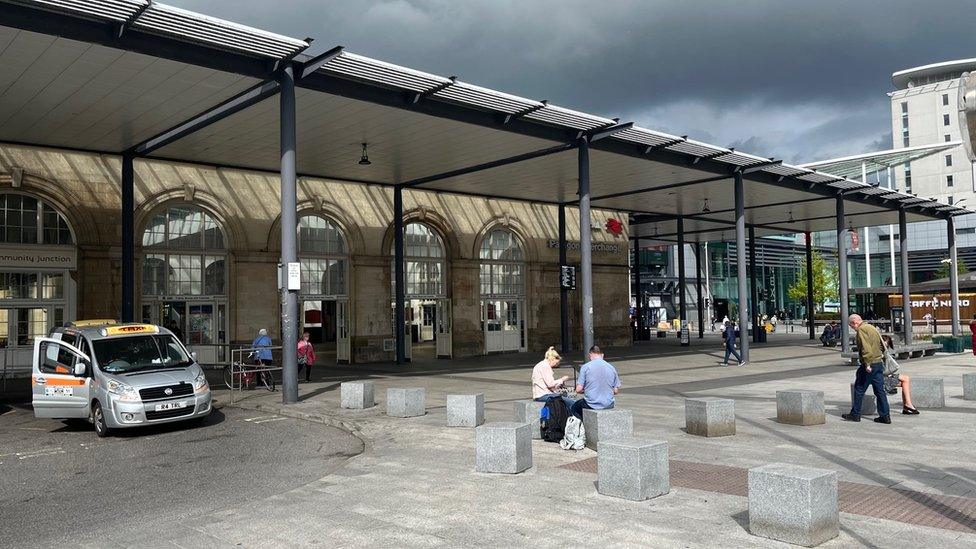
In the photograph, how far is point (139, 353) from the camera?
13203mm

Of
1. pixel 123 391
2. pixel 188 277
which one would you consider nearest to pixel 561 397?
pixel 123 391

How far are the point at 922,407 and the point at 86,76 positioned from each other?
17.1m

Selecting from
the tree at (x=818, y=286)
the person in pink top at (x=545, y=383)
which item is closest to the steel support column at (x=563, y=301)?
the person in pink top at (x=545, y=383)

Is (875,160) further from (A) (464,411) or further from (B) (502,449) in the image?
(B) (502,449)

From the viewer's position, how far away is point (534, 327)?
3272 centimetres

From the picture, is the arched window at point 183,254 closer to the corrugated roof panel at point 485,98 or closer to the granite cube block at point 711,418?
the corrugated roof panel at point 485,98

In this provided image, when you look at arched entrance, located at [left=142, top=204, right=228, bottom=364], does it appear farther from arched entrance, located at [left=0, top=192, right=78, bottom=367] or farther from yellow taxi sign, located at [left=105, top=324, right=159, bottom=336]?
yellow taxi sign, located at [left=105, top=324, right=159, bottom=336]

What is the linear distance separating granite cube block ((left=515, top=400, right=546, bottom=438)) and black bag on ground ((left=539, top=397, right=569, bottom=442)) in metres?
0.29

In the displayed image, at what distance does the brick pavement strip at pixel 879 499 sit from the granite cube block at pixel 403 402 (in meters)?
4.75

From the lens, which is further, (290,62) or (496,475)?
(290,62)

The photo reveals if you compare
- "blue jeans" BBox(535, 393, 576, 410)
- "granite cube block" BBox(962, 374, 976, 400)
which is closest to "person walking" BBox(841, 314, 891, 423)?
"granite cube block" BBox(962, 374, 976, 400)

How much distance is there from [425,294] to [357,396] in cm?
1558

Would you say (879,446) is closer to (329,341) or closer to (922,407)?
(922,407)

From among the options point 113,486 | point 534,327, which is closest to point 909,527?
point 113,486
